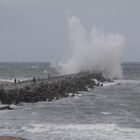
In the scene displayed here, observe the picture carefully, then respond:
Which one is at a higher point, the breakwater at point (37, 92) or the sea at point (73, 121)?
the breakwater at point (37, 92)

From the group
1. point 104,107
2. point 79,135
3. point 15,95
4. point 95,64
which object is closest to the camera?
point 79,135

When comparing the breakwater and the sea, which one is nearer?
the sea

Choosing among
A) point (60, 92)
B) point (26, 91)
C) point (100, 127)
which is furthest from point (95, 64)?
point (100, 127)

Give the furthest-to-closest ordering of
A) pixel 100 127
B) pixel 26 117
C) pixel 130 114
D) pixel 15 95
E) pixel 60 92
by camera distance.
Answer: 1. pixel 60 92
2. pixel 15 95
3. pixel 130 114
4. pixel 26 117
5. pixel 100 127

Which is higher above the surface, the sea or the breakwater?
the breakwater

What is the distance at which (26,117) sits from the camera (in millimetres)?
30656

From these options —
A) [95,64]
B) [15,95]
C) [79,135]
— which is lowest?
[79,135]

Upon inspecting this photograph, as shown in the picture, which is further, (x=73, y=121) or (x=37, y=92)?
(x=37, y=92)

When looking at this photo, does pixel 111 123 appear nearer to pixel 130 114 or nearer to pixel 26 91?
pixel 130 114

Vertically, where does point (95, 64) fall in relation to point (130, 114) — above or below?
above

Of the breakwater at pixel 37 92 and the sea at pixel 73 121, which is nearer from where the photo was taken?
the sea at pixel 73 121

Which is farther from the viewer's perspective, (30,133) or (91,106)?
(91,106)

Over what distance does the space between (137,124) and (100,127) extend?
252 centimetres

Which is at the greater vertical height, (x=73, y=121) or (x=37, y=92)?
A: (x=37, y=92)
